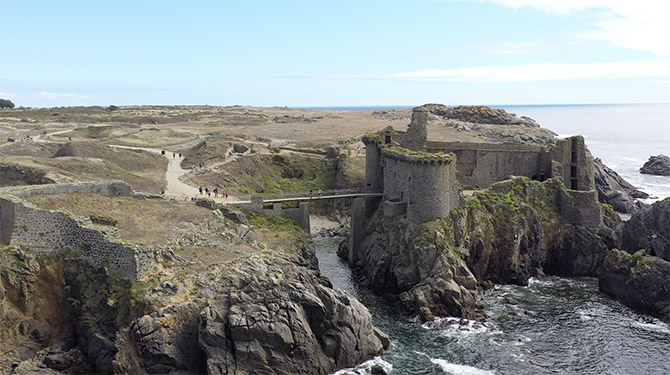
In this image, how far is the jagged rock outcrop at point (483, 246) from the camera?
174ft

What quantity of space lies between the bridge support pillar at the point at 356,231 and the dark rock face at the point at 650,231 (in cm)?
2712

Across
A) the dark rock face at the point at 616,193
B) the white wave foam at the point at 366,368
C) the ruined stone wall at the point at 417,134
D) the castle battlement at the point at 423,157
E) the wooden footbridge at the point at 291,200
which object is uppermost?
the ruined stone wall at the point at 417,134

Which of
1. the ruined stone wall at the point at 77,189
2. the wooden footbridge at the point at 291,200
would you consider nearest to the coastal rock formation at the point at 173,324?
the ruined stone wall at the point at 77,189

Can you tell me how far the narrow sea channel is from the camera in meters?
42.9

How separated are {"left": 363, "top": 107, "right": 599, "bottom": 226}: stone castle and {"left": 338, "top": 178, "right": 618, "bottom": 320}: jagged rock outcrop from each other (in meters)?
1.33

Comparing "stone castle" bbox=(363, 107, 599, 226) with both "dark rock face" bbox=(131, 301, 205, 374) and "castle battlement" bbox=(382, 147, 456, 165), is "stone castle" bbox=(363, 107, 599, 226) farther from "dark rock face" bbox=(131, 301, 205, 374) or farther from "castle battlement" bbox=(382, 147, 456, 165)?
"dark rock face" bbox=(131, 301, 205, 374)

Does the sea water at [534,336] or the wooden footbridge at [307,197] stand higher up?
the wooden footbridge at [307,197]

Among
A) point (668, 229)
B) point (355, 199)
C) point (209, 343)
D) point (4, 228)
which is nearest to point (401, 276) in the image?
point (355, 199)

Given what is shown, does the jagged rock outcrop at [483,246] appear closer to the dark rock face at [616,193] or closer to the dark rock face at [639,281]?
the dark rock face at [639,281]

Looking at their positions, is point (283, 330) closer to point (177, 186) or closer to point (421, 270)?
point (421, 270)

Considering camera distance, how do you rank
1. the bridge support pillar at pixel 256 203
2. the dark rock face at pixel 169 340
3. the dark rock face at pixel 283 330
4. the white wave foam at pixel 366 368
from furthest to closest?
the bridge support pillar at pixel 256 203, the white wave foam at pixel 366 368, the dark rock face at pixel 283 330, the dark rock face at pixel 169 340

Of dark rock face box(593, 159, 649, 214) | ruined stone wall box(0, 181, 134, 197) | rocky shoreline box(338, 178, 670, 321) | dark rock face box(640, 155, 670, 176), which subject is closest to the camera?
ruined stone wall box(0, 181, 134, 197)

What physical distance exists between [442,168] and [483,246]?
8533 millimetres

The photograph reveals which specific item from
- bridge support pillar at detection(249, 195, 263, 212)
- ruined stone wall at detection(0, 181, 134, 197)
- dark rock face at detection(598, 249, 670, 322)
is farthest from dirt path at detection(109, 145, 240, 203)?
dark rock face at detection(598, 249, 670, 322)
